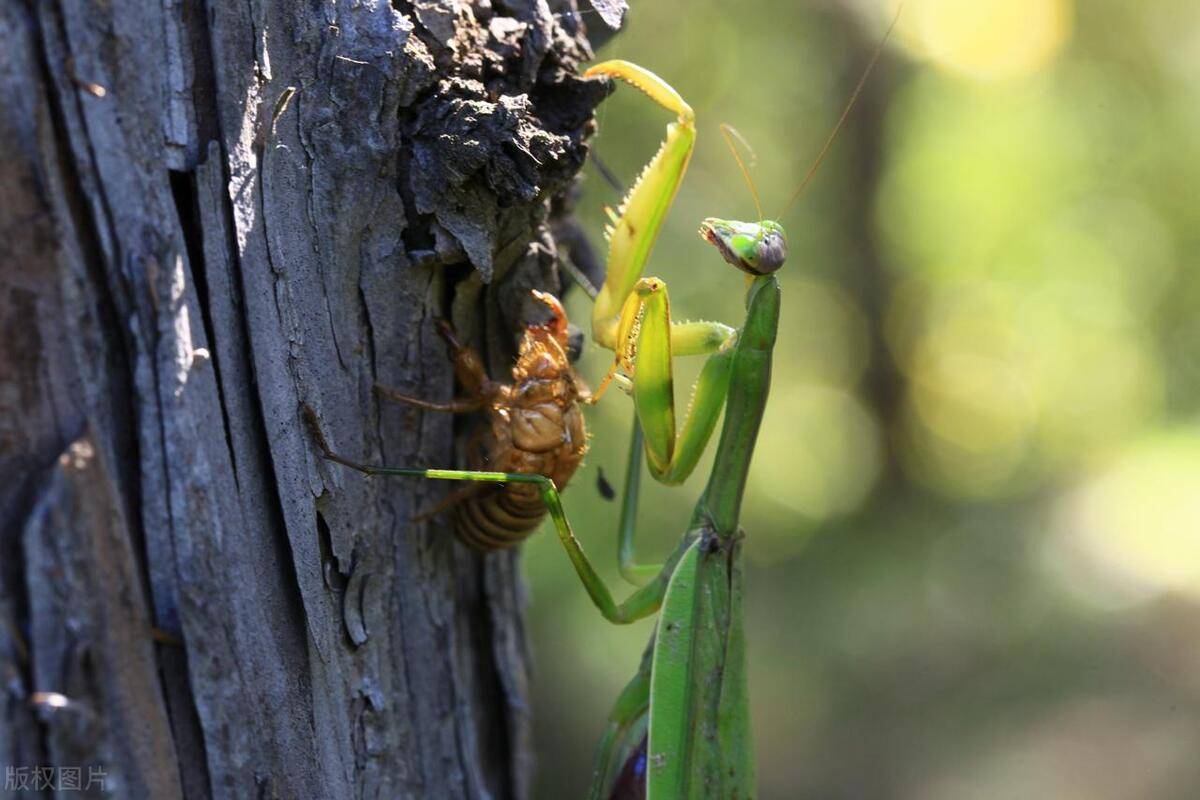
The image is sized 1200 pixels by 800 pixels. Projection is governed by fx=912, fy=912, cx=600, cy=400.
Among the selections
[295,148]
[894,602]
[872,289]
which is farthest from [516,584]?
[872,289]

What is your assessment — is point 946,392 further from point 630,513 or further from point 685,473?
point 685,473

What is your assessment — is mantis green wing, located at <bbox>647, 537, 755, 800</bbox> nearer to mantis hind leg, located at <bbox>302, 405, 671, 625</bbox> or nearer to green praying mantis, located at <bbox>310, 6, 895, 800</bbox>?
green praying mantis, located at <bbox>310, 6, 895, 800</bbox>

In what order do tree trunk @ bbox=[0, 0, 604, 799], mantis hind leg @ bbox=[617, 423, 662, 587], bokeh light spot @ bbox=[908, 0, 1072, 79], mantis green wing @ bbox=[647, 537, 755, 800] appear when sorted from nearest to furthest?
1. tree trunk @ bbox=[0, 0, 604, 799]
2. mantis green wing @ bbox=[647, 537, 755, 800]
3. mantis hind leg @ bbox=[617, 423, 662, 587]
4. bokeh light spot @ bbox=[908, 0, 1072, 79]

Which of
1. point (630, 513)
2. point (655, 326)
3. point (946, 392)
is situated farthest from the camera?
point (946, 392)

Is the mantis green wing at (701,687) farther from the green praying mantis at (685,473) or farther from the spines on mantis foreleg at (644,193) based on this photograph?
the spines on mantis foreleg at (644,193)

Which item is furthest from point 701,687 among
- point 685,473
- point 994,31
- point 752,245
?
point 994,31

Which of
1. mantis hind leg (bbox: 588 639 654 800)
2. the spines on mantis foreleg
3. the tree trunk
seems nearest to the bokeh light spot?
the spines on mantis foreleg
